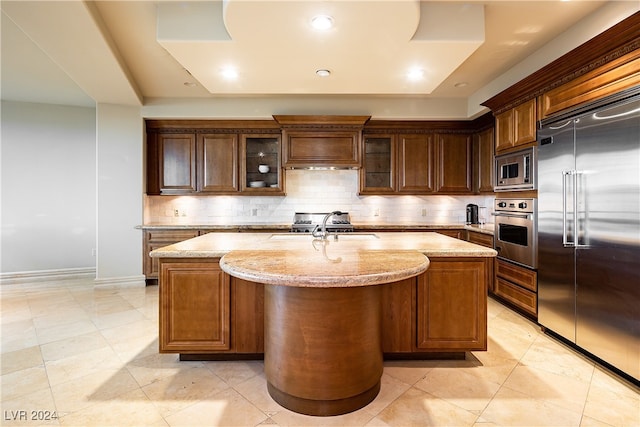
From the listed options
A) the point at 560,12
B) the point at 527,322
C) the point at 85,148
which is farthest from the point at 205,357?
the point at 85,148

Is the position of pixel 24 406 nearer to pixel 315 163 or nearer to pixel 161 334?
pixel 161 334

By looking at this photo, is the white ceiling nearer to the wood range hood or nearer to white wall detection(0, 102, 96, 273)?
the wood range hood

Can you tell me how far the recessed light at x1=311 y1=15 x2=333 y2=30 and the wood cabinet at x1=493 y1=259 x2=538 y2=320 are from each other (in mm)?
2868

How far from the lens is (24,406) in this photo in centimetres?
186

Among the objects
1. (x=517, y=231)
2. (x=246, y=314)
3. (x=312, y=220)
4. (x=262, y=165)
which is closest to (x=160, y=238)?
(x=262, y=165)

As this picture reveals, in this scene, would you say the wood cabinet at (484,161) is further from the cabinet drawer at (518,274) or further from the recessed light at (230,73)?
the recessed light at (230,73)

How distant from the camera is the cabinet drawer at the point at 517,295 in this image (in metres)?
3.04

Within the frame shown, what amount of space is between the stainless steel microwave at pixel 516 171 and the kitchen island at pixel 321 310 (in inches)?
47.4

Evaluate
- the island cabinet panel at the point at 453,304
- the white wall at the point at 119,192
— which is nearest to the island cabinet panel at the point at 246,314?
the island cabinet panel at the point at 453,304

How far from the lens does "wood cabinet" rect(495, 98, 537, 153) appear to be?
304cm

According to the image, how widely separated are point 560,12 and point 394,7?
5.01 feet

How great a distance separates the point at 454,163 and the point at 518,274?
196 cm

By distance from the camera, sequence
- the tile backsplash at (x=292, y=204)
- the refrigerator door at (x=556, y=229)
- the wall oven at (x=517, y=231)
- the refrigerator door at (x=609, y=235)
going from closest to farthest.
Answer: the refrigerator door at (x=609, y=235) → the refrigerator door at (x=556, y=229) → the wall oven at (x=517, y=231) → the tile backsplash at (x=292, y=204)

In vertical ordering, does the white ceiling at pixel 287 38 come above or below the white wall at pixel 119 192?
above
